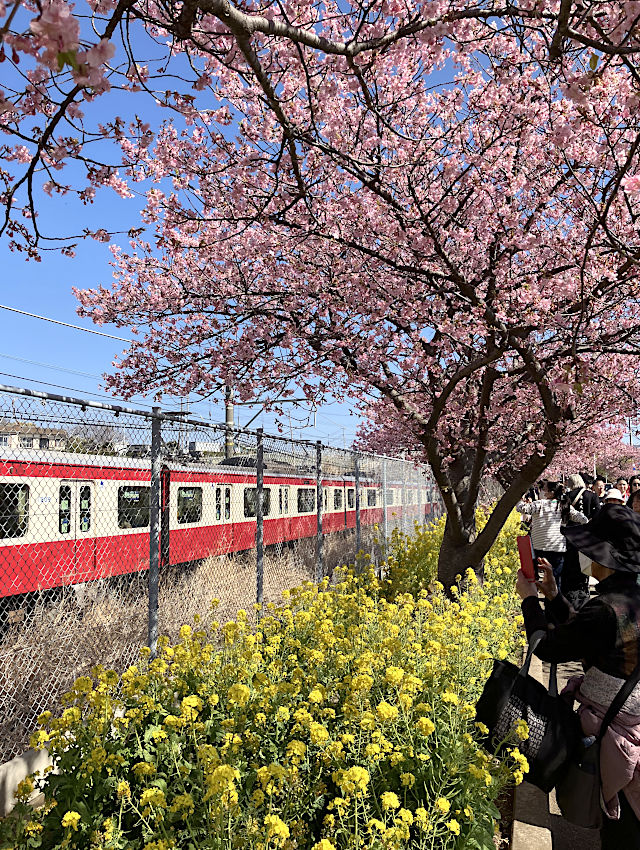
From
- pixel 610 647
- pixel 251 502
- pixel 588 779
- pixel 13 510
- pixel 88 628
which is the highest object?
pixel 13 510

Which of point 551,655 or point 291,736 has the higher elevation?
point 551,655

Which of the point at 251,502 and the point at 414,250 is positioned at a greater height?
the point at 414,250

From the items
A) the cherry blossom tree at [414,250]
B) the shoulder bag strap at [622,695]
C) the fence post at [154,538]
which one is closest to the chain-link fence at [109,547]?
the fence post at [154,538]

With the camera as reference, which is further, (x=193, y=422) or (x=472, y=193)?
(x=472, y=193)

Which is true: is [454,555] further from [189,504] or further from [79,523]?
[189,504]

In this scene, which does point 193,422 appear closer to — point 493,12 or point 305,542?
point 493,12

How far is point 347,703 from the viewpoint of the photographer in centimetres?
306

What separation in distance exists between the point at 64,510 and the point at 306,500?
30.9 feet

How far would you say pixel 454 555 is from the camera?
7734mm

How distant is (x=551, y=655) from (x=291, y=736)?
50.3 inches

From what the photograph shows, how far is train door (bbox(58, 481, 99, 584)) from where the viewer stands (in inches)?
331

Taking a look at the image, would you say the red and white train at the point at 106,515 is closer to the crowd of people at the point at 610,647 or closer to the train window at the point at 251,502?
the train window at the point at 251,502

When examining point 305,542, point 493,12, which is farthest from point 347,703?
point 305,542

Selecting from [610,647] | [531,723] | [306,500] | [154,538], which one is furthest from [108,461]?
[306,500]
